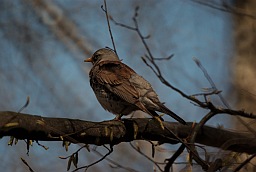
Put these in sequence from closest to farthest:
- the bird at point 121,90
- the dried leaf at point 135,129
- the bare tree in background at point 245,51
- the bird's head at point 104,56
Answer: the dried leaf at point 135,129, the bird at point 121,90, the bird's head at point 104,56, the bare tree in background at point 245,51

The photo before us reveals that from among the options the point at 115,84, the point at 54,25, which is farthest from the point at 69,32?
the point at 115,84

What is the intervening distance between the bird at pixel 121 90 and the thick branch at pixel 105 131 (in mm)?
514

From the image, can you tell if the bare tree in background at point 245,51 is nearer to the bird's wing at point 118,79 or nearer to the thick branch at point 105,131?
the bird's wing at point 118,79

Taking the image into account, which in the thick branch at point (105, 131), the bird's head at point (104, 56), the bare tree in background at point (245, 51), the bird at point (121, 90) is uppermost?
the bare tree in background at point (245, 51)

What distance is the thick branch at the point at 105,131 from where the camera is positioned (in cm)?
258

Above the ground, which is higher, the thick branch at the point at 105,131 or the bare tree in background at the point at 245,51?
the bare tree in background at the point at 245,51

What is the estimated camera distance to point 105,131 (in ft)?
9.70

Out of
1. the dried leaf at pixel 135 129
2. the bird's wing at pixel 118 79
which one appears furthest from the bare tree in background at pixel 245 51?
the dried leaf at pixel 135 129

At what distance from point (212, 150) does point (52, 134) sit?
37.2 inches

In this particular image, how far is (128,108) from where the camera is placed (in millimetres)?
4043

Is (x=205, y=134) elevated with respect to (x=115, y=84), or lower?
lower

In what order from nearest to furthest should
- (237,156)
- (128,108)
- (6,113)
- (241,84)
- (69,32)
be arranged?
(6,113) → (237,156) → (128,108) → (241,84) → (69,32)

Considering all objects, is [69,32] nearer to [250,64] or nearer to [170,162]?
[250,64]

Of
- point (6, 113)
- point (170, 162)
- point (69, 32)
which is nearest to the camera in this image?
point (6, 113)
